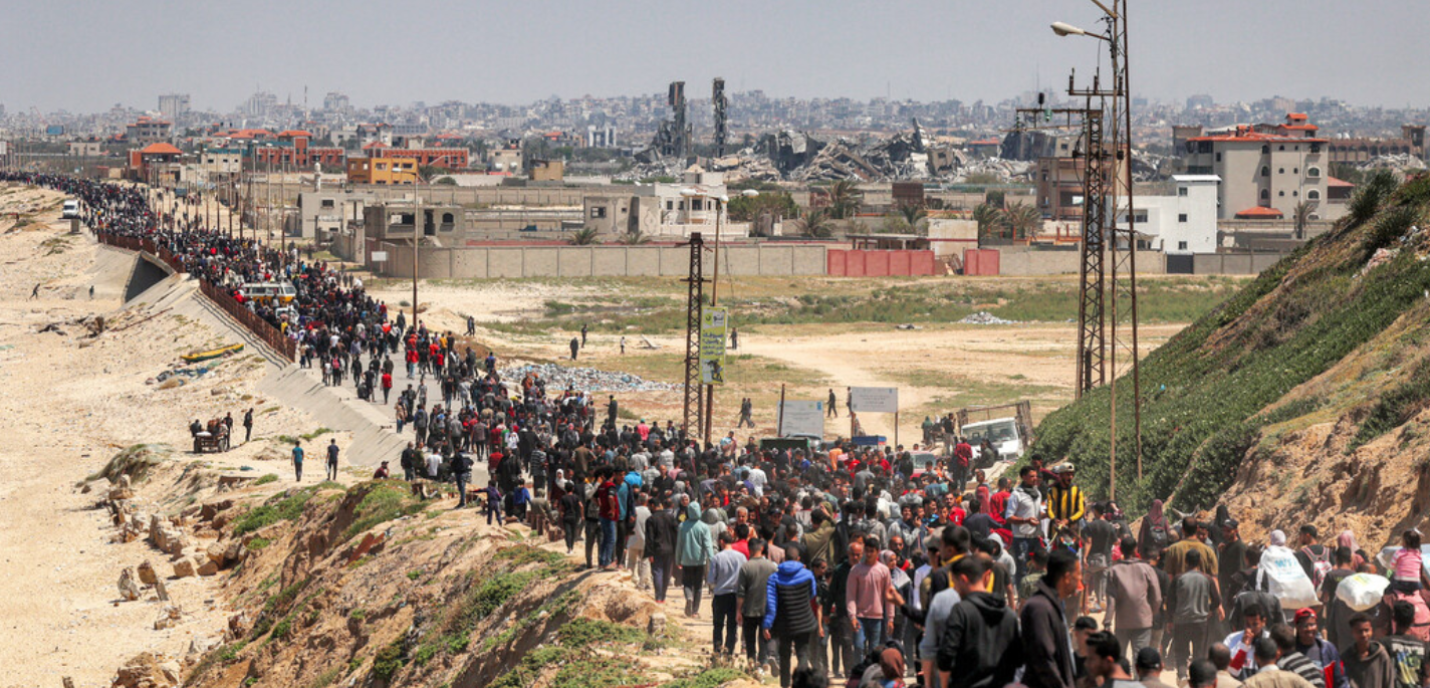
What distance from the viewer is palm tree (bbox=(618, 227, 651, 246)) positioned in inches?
3728

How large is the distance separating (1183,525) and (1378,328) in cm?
1190

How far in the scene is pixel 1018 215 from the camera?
105562mm

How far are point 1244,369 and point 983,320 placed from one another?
160ft

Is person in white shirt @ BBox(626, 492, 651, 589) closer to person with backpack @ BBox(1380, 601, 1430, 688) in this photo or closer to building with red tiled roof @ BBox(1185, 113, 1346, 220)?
person with backpack @ BBox(1380, 601, 1430, 688)

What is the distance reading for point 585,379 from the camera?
49.1 meters

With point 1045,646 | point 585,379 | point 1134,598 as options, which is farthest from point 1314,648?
point 585,379

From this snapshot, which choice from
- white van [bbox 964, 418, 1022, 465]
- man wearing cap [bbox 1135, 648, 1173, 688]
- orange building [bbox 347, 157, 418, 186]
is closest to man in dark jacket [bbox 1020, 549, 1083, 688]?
man wearing cap [bbox 1135, 648, 1173, 688]

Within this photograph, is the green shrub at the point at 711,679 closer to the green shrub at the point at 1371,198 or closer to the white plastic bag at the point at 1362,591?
the white plastic bag at the point at 1362,591

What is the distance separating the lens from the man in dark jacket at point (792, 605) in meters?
11.7

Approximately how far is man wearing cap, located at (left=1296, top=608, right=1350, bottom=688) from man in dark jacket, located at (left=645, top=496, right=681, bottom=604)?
671 cm

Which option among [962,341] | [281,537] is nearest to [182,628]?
[281,537]

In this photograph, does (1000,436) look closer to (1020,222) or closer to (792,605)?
(792,605)

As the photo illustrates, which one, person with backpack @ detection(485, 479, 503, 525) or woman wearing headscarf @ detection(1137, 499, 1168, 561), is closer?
woman wearing headscarf @ detection(1137, 499, 1168, 561)

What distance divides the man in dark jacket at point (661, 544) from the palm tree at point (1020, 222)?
8911cm
